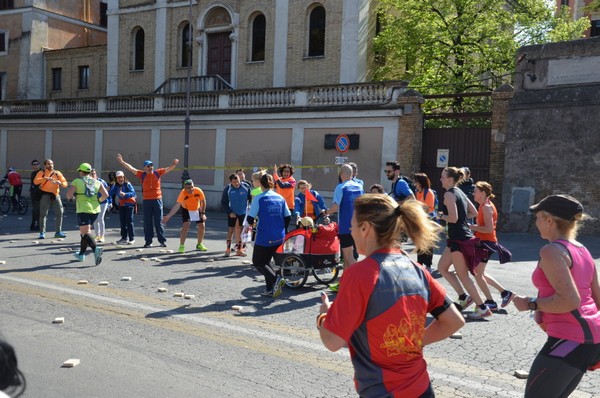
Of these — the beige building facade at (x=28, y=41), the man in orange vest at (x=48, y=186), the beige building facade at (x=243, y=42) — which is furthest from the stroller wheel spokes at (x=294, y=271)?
the beige building facade at (x=28, y=41)

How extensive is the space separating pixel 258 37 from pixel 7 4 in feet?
64.8

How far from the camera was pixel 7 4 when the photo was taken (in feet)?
134

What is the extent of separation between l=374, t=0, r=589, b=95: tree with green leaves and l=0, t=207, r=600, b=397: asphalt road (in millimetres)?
18238

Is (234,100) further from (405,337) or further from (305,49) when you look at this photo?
(405,337)

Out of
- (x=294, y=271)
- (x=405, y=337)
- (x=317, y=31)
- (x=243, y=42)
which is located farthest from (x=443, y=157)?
(x=405, y=337)

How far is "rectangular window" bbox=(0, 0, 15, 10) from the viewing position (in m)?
40.7

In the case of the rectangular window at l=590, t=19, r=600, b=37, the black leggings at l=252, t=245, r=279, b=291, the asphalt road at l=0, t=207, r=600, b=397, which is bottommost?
the asphalt road at l=0, t=207, r=600, b=397

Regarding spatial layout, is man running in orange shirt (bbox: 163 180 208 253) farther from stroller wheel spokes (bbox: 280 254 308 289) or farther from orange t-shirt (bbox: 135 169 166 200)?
stroller wheel spokes (bbox: 280 254 308 289)

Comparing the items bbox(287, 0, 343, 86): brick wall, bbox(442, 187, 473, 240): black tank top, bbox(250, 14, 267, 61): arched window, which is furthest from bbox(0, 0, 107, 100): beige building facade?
bbox(442, 187, 473, 240): black tank top

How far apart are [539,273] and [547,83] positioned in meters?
17.2

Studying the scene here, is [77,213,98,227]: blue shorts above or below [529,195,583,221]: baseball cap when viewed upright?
below

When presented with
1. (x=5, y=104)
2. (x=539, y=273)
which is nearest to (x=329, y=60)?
(x=5, y=104)

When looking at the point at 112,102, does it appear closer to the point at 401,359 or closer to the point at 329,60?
the point at 329,60

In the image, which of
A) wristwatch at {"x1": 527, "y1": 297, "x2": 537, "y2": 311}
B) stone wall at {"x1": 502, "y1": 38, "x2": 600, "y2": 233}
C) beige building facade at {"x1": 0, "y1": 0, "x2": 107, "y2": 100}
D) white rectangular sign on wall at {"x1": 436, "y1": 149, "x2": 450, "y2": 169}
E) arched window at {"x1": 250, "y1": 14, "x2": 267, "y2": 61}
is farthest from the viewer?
beige building facade at {"x1": 0, "y1": 0, "x2": 107, "y2": 100}
